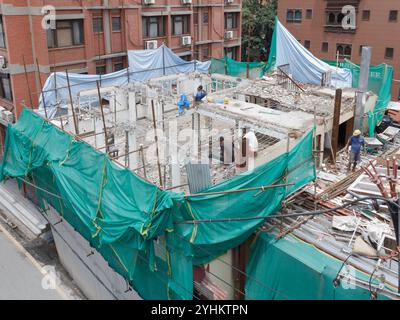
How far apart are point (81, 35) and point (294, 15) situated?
→ 25.8 meters

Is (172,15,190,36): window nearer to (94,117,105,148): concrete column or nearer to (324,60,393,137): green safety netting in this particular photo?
(324,60,393,137): green safety netting

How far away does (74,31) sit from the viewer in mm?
25922

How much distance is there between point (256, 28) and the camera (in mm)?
47438

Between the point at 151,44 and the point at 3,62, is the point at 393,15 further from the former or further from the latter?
the point at 3,62

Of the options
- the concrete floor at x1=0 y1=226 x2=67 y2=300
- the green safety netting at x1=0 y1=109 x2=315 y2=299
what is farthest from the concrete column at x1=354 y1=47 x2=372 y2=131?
the concrete floor at x1=0 y1=226 x2=67 y2=300

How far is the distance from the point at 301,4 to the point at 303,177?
35.4 meters

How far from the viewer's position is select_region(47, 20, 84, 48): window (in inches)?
979

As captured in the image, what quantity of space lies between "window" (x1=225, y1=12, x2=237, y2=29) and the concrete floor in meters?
28.1

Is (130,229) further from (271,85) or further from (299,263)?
(271,85)

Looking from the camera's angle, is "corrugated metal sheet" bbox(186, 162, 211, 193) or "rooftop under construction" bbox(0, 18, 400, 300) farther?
"corrugated metal sheet" bbox(186, 162, 211, 193)

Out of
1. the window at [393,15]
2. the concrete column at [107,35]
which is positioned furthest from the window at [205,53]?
the window at [393,15]

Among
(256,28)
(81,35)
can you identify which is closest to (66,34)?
(81,35)

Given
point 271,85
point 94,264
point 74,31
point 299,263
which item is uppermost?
point 74,31

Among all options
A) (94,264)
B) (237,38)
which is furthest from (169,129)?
(237,38)
